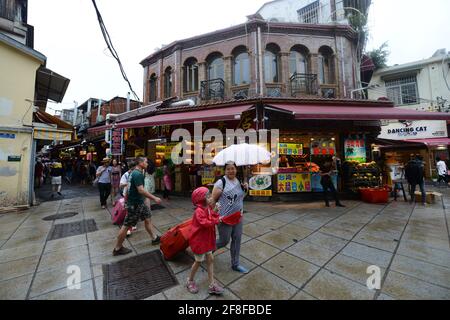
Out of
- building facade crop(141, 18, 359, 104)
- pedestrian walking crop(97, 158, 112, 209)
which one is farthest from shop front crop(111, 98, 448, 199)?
building facade crop(141, 18, 359, 104)

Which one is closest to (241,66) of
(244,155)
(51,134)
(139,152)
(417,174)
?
(139,152)

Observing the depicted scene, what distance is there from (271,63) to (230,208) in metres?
11.3

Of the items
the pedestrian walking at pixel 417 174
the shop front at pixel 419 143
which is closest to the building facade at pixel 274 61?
the pedestrian walking at pixel 417 174

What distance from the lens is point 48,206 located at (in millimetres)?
8320

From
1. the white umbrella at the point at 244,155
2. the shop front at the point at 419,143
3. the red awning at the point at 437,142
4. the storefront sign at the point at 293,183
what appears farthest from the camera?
the shop front at the point at 419,143

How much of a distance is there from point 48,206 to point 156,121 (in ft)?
19.9

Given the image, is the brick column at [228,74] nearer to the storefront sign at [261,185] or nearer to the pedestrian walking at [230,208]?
the storefront sign at [261,185]

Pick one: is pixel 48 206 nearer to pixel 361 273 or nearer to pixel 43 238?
pixel 43 238

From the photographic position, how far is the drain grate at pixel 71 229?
4.96 m

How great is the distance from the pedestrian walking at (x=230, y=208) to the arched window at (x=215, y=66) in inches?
417

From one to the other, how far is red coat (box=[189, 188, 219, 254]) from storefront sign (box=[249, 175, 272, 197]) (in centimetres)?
600

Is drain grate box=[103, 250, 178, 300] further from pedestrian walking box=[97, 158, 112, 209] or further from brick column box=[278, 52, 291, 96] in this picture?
brick column box=[278, 52, 291, 96]

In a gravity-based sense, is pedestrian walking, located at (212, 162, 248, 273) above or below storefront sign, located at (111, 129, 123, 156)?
below

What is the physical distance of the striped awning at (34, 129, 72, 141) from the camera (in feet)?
27.2
